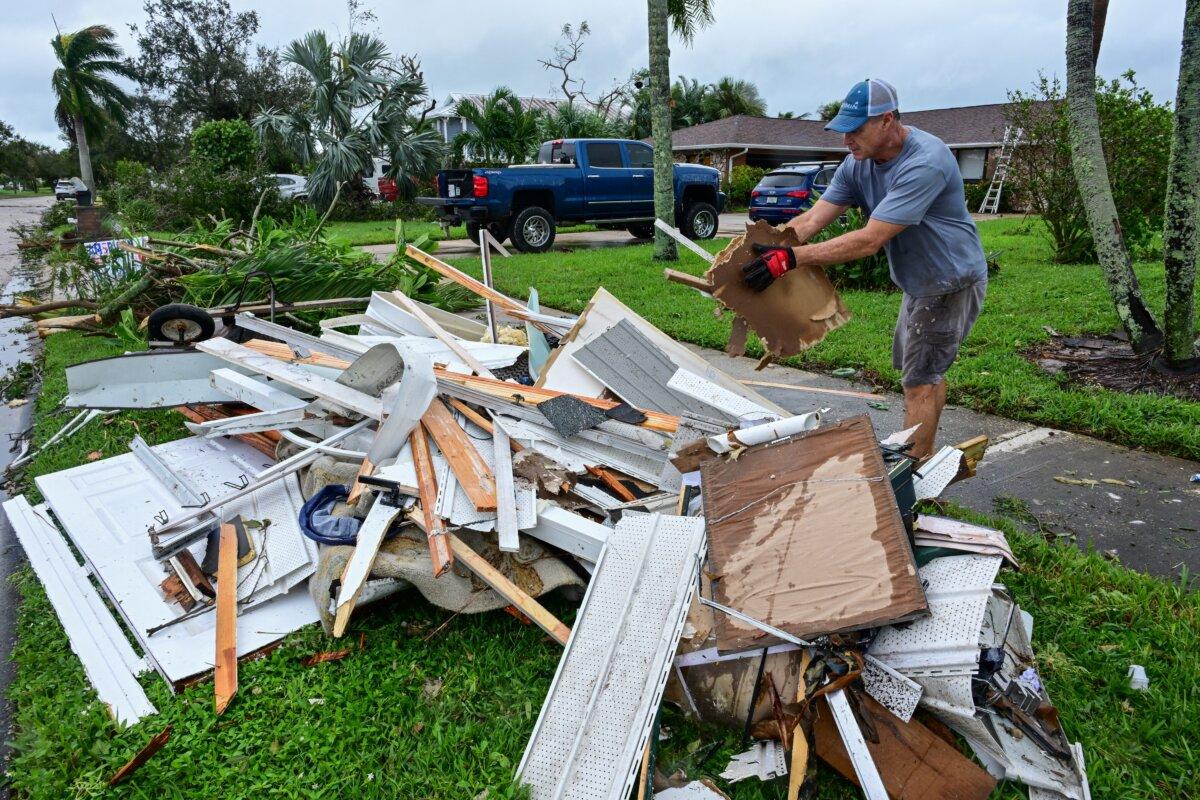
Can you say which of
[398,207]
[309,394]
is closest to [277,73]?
[398,207]

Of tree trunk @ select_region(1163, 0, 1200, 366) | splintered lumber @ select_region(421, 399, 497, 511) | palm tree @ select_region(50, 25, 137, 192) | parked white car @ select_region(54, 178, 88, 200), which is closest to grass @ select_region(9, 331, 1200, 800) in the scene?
splintered lumber @ select_region(421, 399, 497, 511)

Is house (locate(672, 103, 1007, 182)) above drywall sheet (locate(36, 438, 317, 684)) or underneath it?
above

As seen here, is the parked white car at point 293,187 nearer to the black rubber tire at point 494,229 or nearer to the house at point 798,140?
the black rubber tire at point 494,229

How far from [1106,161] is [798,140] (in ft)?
79.4

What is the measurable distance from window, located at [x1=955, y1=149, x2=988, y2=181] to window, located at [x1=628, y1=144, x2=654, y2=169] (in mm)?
19224

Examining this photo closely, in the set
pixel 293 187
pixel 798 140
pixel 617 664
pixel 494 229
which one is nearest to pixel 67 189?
pixel 293 187

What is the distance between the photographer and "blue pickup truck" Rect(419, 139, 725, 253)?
12539 millimetres

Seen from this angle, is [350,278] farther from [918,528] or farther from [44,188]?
[44,188]

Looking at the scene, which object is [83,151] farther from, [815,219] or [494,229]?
[815,219]

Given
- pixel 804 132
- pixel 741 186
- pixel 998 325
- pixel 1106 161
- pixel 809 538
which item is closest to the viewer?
pixel 809 538

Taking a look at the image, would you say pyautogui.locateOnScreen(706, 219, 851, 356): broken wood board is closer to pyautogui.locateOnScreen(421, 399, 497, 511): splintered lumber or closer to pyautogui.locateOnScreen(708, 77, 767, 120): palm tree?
pyautogui.locateOnScreen(421, 399, 497, 511): splintered lumber

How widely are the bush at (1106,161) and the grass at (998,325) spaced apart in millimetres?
515

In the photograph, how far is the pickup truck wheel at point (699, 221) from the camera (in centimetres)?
1461

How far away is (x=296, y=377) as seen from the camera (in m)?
3.88
